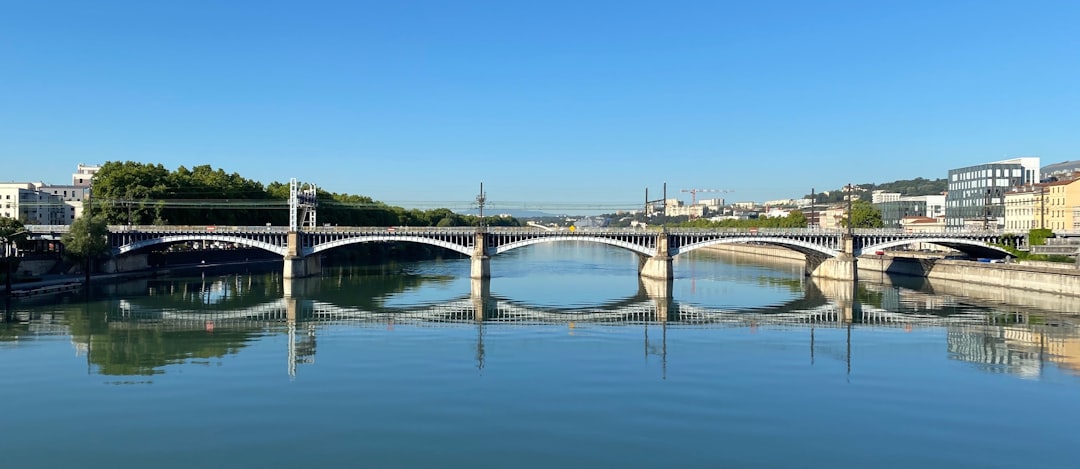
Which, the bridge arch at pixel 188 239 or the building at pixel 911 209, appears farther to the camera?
the building at pixel 911 209

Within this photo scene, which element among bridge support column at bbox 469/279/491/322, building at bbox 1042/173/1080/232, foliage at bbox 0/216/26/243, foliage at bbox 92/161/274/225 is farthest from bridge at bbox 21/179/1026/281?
building at bbox 1042/173/1080/232

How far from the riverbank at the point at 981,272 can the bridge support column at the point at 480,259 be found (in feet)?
126

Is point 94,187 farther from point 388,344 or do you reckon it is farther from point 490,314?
point 388,344

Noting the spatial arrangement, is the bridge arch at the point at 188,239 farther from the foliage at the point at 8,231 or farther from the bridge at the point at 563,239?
the foliage at the point at 8,231

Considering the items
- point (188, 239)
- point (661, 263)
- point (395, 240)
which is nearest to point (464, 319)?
point (395, 240)

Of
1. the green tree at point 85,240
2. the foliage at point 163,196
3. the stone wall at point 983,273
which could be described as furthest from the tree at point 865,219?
the green tree at point 85,240

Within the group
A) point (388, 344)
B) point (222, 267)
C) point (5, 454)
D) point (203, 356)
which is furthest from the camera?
point (222, 267)

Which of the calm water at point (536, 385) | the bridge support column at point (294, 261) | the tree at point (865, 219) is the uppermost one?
the tree at point (865, 219)

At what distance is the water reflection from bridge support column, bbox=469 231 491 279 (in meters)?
6.49

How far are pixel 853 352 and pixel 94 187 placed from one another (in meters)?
82.5

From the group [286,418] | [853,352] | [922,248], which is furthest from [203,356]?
[922,248]

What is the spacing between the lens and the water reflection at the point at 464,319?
107 ft

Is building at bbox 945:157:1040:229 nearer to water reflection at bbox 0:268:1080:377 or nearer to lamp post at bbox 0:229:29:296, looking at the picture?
water reflection at bbox 0:268:1080:377

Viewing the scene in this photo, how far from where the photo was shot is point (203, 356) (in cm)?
3156
